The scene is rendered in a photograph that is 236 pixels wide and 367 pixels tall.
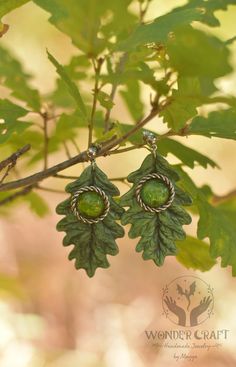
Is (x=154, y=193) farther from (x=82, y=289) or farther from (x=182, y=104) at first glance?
(x=82, y=289)

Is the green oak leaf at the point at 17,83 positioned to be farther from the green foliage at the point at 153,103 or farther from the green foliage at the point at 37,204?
the green foliage at the point at 37,204

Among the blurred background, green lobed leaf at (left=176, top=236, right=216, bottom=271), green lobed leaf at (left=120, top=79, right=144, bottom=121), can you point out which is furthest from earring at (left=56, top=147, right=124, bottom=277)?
the blurred background

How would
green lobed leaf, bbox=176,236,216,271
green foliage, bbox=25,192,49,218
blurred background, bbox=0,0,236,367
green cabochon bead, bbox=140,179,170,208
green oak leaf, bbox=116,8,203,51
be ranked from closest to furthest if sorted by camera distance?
green oak leaf, bbox=116,8,203,51 → green cabochon bead, bbox=140,179,170,208 → green lobed leaf, bbox=176,236,216,271 → green foliage, bbox=25,192,49,218 → blurred background, bbox=0,0,236,367

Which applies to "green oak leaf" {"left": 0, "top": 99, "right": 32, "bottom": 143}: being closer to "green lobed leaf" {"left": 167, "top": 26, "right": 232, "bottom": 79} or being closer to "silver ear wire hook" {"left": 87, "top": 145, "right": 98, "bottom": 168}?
"silver ear wire hook" {"left": 87, "top": 145, "right": 98, "bottom": 168}

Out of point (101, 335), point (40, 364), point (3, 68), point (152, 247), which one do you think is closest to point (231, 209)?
point (152, 247)

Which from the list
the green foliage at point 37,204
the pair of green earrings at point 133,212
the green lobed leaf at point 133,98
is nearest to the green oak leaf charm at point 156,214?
the pair of green earrings at point 133,212

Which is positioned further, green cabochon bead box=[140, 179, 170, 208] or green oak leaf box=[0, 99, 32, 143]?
→ green oak leaf box=[0, 99, 32, 143]

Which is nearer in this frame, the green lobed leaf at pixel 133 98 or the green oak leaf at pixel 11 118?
the green oak leaf at pixel 11 118
